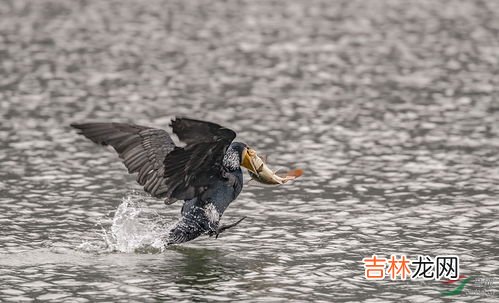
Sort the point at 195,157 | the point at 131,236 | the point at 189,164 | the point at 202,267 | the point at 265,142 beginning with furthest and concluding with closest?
the point at 265,142
the point at 131,236
the point at 202,267
the point at 189,164
the point at 195,157

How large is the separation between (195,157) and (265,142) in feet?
24.4

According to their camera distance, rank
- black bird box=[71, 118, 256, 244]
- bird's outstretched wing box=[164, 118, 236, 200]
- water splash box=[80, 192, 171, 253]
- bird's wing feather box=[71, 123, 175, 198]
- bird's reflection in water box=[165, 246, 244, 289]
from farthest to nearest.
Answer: bird's wing feather box=[71, 123, 175, 198] → water splash box=[80, 192, 171, 253] → bird's reflection in water box=[165, 246, 244, 289] → black bird box=[71, 118, 256, 244] → bird's outstretched wing box=[164, 118, 236, 200]

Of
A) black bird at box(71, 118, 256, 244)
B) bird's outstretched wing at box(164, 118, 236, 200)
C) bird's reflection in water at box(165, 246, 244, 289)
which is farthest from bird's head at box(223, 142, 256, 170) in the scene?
bird's reflection in water at box(165, 246, 244, 289)

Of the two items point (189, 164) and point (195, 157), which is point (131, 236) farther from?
point (195, 157)

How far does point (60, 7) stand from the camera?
37.6 metres

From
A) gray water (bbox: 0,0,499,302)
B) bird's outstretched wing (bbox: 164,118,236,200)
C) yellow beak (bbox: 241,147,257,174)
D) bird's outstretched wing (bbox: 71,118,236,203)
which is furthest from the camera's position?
yellow beak (bbox: 241,147,257,174)

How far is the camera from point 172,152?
41.7 feet

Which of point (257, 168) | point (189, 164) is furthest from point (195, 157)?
point (257, 168)

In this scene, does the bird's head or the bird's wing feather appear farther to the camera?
the bird's wing feather

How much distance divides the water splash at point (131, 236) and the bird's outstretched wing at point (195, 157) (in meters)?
0.66

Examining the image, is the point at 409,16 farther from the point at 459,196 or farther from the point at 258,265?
the point at 258,265

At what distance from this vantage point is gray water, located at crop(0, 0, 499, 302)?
13.0 metres

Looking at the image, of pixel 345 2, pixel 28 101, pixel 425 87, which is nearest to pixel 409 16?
pixel 345 2

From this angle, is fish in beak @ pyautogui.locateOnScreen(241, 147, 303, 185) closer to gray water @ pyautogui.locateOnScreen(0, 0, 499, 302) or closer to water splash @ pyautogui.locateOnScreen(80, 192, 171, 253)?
gray water @ pyautogui.locateOnScreen(0, 0, 499, 302)
